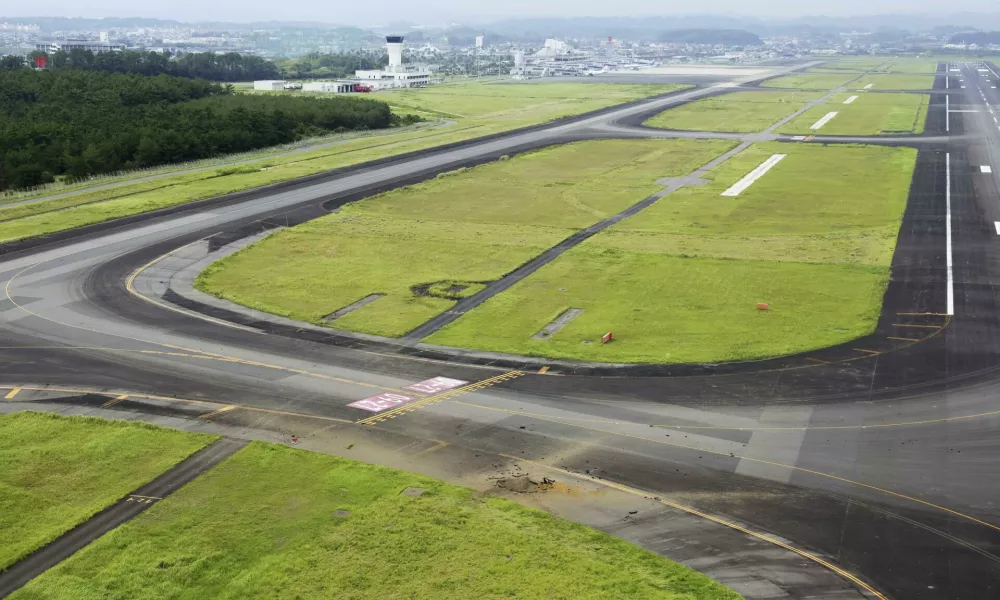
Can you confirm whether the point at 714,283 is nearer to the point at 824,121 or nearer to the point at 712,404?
the point at 712,404

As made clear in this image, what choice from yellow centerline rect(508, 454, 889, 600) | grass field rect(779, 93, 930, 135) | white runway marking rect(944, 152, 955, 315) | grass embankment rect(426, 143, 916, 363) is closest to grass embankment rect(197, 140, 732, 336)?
grass embankment rect(426, 143, 916, 363)

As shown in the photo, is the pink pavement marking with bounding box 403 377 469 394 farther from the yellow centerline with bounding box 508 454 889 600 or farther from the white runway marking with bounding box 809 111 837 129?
the white runway marking with bounding box 809 111 837 129

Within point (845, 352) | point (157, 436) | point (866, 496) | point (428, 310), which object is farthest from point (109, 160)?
point (866, 496)

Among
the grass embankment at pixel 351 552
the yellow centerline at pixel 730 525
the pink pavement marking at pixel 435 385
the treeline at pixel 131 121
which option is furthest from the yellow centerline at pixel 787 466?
the treeline at pixel 131 121

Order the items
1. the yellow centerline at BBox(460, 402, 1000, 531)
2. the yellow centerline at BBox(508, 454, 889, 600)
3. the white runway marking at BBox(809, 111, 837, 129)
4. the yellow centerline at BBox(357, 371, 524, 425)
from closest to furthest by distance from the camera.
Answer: the yellow centerline at BBox(508, 454, 889, 600) < the yellow centerline at BBox(460, 402, 1000, 531) < the yellow centerline at BBox(357, 371, 524, 425) < the white runway marking at BBox(809, 111, 837, 129)

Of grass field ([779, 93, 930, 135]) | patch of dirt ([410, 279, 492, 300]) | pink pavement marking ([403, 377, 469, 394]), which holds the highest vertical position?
grass field ([779, 93, 930, 135])

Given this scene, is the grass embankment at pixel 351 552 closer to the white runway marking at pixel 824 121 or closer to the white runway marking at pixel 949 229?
the white runway marking at pixel 949 229

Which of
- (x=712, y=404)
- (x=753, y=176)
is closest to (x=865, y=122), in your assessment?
(x=753, y=176)
